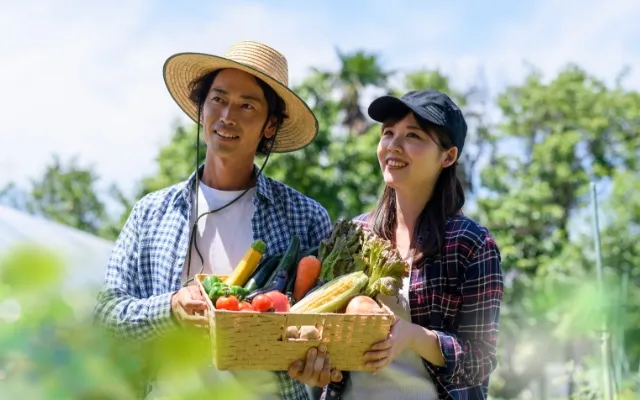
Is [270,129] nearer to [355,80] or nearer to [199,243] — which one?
[199,243]

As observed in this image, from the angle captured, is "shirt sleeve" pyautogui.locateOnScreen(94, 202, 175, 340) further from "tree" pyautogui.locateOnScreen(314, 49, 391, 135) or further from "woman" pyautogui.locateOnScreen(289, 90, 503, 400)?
"tree" pyautogui.locateOnScreen(314, 49, 391, 135)

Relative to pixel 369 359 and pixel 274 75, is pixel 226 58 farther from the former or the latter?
pixel 369 359

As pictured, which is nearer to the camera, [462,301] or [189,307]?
[189,307]

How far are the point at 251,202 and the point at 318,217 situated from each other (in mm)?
220

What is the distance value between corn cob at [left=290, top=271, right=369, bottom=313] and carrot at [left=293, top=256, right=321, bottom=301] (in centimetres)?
10

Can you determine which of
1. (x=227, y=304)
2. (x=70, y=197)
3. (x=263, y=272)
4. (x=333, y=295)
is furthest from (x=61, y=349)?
(x=70, y=197)

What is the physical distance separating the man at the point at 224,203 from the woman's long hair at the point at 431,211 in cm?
22

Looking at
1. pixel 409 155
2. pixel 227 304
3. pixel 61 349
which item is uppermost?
pixel 409 155

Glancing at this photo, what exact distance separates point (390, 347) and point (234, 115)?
2.72 ft

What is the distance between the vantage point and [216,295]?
208 cm

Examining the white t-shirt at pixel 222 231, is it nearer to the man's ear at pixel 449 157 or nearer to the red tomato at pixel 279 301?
the red tomato at pixel 279 301

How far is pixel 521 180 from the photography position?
2261 centimetres

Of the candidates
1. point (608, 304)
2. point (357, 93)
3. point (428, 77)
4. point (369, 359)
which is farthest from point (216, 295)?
point (428, 77)

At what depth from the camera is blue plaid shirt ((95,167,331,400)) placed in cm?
247
